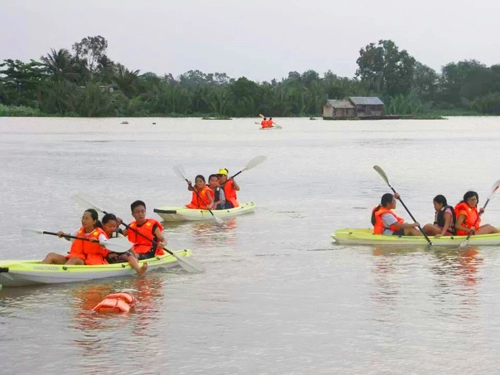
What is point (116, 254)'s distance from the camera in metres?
12.3

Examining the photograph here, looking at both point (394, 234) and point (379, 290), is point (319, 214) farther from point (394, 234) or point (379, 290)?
point (379, 290)

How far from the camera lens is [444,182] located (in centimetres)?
2978

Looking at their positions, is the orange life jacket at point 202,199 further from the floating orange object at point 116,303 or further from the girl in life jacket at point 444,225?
the floating orange object at point 116,303

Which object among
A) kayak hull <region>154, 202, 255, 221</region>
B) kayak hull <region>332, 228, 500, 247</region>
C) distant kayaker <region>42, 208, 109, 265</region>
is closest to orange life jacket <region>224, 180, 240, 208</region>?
kayak hull <region>154, 202, 255, 221</region>

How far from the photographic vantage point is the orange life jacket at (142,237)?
1276 cm

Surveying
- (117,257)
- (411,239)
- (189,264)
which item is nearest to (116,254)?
(117,257)

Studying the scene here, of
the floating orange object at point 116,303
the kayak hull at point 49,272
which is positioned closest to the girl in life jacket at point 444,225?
the kayak hull at point 49,272

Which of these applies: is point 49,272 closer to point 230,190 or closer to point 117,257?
point 117,257

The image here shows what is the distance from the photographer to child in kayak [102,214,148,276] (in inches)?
476

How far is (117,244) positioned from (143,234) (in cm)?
122

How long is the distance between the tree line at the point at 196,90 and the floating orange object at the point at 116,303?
293 feet

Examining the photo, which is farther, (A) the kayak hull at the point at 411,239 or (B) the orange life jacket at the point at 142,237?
(A) the kayak hull at the point at 411,239

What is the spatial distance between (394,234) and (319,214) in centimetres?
572

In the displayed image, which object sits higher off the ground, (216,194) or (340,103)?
(340,103)
